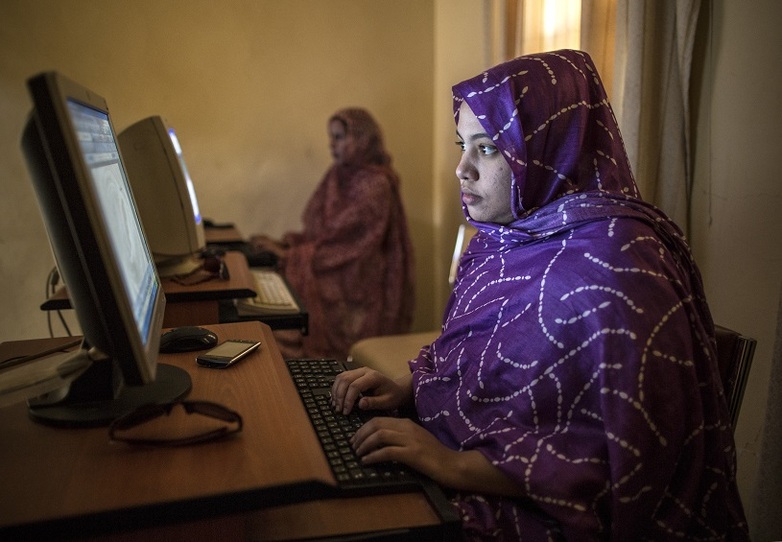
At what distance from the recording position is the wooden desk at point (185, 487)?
58cm

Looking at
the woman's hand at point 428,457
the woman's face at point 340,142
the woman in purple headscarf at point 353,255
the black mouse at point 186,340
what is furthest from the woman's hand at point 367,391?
the woman's face at point 340,142

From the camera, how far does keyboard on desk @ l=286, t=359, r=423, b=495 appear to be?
74 centimetres

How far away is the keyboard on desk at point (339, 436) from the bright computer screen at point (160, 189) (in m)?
0.73

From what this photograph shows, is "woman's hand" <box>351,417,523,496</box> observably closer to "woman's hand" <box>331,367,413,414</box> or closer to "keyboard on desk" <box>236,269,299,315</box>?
"woman's hand" <box>331,367,413,414</box>

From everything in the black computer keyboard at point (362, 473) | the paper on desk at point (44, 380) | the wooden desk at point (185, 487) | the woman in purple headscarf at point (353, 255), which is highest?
the paper on desk at point (44, 380)

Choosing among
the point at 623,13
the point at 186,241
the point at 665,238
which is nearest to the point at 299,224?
the point at 186,241

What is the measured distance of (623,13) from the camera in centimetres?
161

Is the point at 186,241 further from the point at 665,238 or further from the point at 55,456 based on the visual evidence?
the point at 665,238

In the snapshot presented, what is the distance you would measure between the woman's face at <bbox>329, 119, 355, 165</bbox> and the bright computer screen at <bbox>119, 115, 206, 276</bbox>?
1530mm

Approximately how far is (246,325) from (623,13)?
1.26m

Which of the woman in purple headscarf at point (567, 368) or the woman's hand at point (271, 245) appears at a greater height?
the woman in purple headscarf at point (567, 368)

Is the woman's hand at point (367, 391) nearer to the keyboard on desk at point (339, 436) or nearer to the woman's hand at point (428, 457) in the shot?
the keyboard on desk at point (339, 436)

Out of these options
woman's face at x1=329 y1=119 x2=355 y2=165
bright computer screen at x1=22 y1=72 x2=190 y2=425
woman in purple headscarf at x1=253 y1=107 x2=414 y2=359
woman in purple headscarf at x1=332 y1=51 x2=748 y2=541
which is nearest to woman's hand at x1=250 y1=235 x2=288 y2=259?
woman in purple headscarf at x1=253 y1=107 x2=414 y2=359

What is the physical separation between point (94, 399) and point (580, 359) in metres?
0.65
